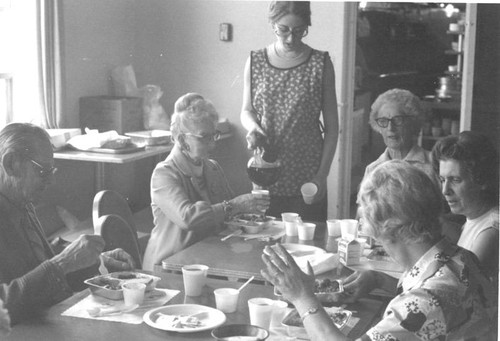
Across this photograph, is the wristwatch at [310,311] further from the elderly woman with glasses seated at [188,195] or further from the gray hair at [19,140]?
the elderly woman with glasses seated at [188,195]

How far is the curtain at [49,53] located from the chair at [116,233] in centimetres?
133

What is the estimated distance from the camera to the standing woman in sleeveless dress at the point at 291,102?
3203 mm

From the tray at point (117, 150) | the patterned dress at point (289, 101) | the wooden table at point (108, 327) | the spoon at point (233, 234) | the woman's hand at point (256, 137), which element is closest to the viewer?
the wooden table at point (108, 327)

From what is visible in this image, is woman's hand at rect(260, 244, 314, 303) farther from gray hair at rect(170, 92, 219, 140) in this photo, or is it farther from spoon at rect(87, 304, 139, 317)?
gray hair at rect(170, 92, 219, 140)

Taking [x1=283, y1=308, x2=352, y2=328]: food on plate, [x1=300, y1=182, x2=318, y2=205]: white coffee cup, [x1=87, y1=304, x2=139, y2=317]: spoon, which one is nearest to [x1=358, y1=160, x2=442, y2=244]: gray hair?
[x1=283, y1=308, x2=352, y2=328]: food on plate

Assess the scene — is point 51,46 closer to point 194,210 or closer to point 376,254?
point 194,210

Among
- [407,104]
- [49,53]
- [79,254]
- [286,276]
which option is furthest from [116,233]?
[49,53]

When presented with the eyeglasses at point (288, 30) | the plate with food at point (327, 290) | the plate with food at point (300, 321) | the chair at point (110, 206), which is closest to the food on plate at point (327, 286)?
the plate with food at point (327, 290)

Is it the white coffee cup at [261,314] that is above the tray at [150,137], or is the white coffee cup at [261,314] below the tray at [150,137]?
below

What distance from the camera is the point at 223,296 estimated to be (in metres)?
1.80

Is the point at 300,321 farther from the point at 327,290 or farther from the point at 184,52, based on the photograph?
the point at 184,52

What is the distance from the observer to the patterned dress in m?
3.21

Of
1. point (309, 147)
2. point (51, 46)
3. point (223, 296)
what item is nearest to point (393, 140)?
point (309, 147)

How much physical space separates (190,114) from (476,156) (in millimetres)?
1095
